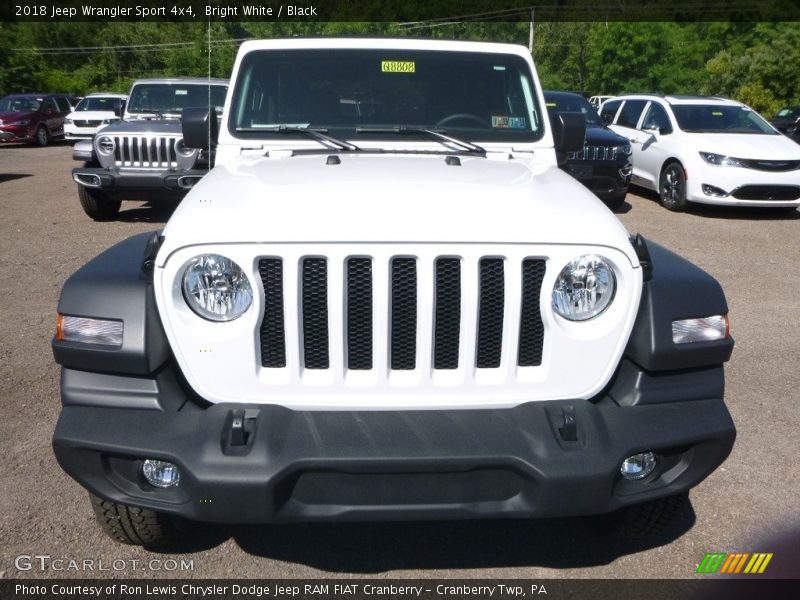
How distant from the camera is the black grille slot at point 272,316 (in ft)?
7.93

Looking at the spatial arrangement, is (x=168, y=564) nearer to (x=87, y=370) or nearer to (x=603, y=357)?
(x=87, y=370)

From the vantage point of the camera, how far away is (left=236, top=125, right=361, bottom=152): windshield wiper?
12.1 ft

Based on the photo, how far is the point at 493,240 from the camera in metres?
2.41

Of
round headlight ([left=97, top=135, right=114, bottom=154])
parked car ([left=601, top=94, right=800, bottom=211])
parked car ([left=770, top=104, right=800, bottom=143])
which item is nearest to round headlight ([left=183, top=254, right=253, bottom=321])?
round headlight ([left=97, top=135, right=114, bottom=154])

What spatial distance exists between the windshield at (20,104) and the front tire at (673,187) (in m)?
20.0

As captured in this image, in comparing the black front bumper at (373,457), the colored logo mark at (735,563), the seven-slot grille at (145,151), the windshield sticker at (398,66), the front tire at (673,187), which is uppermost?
the windshield sticker at (398,66)

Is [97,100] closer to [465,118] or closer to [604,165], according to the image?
[604,165]

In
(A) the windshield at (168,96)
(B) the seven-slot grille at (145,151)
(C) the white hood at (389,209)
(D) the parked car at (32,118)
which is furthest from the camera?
(D) the parked car at (32,118)

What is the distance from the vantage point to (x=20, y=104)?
A: 79.7 feet

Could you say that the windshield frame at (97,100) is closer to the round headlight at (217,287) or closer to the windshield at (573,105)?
the windshield at (573,105)

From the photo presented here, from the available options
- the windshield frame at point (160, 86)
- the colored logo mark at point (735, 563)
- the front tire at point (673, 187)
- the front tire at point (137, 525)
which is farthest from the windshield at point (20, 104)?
the colored logo mark at point (735, 563)

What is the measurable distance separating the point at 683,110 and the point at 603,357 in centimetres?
1048

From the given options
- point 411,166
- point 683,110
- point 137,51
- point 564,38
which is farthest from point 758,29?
point 411,166

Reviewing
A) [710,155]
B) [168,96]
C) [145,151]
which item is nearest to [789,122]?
[710,155]
